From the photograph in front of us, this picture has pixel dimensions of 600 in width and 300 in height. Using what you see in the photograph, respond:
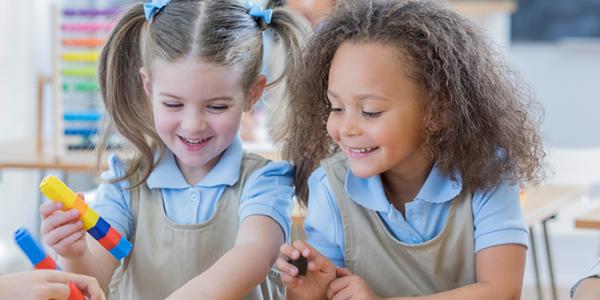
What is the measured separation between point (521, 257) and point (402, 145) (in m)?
0.23

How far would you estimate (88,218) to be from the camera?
1333 mm

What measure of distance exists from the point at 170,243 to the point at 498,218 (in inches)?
20.0

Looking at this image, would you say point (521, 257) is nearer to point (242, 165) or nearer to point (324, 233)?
point (324, 233)

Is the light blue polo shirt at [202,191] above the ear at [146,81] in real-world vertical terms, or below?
below

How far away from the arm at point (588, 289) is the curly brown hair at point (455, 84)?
16cm

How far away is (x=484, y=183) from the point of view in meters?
1.35

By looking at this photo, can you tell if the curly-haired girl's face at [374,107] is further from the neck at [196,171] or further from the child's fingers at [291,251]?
the neck at [196,171]

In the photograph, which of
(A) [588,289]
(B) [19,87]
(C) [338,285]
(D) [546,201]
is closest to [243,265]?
(C) [338,285]

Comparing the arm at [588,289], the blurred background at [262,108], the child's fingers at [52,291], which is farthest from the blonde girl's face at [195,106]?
the arm at [588,289]

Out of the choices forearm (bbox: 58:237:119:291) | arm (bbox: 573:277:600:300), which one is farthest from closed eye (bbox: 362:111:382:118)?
forearm (bbox: 58:237:119:291)

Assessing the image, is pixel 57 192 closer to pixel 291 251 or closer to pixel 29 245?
pixel 29 245

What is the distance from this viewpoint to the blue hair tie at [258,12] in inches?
59.2

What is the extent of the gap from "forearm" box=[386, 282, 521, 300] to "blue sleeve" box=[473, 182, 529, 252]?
64 mm

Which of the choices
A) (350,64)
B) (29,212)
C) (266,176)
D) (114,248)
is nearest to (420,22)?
(350,64)
